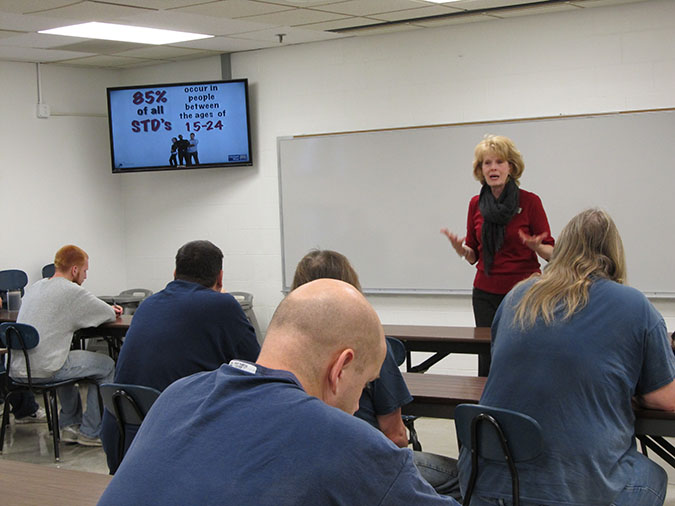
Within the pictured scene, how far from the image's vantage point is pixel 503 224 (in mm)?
4352

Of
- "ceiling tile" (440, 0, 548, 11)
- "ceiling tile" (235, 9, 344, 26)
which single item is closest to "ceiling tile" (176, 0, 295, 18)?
"ceiling tile" (235, 9, 344, 26)

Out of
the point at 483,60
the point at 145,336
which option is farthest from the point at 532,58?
the point at 145,336

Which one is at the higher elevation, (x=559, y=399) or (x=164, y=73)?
(x=164, y=73)

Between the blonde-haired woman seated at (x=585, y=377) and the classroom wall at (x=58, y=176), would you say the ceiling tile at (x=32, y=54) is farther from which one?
the blonde-haired woman seated at (x=585, y=377)

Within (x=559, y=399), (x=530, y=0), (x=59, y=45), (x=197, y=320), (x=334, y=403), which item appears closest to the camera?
(x=334, y=403)

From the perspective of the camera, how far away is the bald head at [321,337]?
1301 mm

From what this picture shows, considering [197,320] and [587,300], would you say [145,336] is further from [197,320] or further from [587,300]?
[587,300]

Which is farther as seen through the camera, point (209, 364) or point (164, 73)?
point (164, 73)

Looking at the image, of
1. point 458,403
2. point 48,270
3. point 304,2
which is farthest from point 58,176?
point 458,403

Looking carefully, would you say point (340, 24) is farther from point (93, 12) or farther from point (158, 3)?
point (93, 12)

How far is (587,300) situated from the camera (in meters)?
2.37

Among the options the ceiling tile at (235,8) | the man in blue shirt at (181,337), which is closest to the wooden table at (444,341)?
the man in blue shirt at (181,337)

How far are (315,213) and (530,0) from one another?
2290 mm

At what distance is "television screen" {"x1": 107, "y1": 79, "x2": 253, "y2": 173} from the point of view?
6656mm
